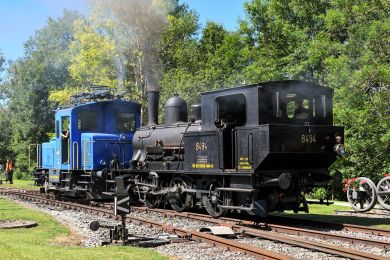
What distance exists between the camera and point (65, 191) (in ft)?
57.3

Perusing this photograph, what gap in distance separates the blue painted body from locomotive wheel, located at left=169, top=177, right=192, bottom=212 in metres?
3.23

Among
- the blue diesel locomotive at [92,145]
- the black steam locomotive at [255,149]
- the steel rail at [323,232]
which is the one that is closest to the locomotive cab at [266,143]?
the black steam locomotive at [255,149]

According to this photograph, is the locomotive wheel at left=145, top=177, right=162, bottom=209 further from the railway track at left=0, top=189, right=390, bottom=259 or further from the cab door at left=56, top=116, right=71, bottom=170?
the cab door at left=56, top=116, right=71, bottom=170

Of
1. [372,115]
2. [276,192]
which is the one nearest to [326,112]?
[276,192]

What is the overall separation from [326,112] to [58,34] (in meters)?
45.9

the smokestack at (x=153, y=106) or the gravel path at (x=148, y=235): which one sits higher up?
the smokestack at (x=153, y=106)

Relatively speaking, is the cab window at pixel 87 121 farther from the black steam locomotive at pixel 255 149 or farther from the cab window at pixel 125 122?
the black steam locomotive at pixel 255 149

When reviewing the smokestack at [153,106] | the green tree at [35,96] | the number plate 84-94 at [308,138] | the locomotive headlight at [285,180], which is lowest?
the locomotive headlight at [285,180]

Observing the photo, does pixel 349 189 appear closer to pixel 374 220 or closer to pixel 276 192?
pixel 374 220

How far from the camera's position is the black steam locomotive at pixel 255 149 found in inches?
430

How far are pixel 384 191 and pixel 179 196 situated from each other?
5.59m

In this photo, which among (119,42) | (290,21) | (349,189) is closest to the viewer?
(349,189)

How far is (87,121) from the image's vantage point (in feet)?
56.2

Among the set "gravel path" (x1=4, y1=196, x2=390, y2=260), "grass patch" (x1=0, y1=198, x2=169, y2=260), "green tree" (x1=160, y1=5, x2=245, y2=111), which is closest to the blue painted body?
"gravel path" (x1=4, y1=196, x2=390, y2=260)
